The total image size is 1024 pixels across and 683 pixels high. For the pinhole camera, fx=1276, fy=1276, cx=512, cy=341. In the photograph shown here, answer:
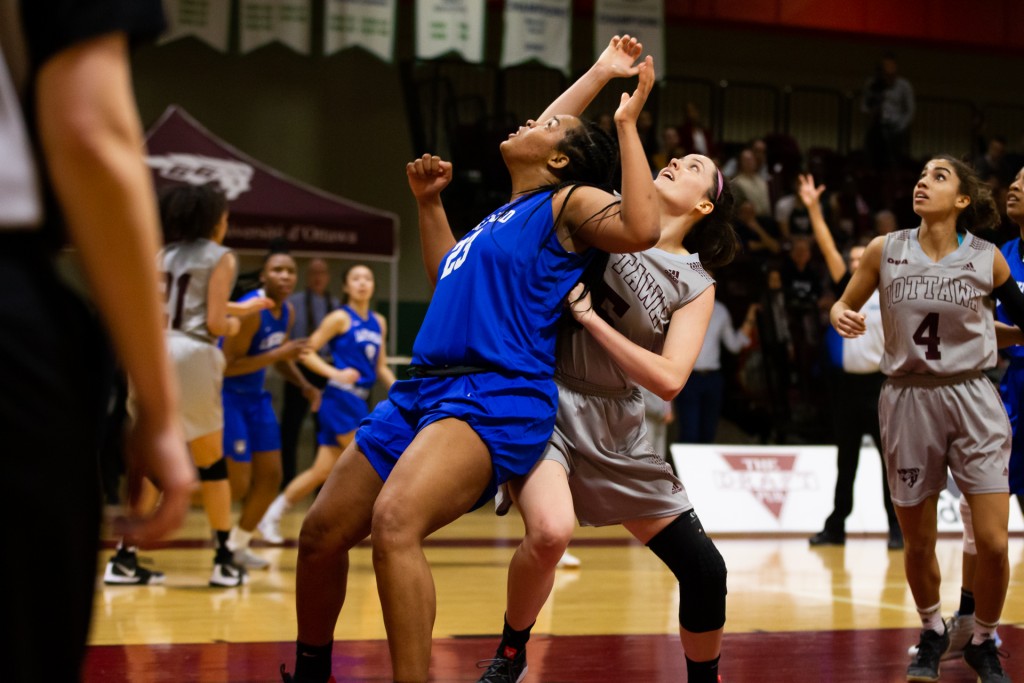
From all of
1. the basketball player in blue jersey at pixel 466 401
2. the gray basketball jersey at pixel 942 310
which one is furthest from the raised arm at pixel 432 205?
the gray basketball jersey at pixel 942 310

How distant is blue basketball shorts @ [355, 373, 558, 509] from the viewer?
112 inches

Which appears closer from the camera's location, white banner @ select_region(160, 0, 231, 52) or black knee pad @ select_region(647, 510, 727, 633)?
black knee pad @ select_region(647, 510, 727, 633)

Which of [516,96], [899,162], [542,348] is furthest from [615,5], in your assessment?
[542,348]

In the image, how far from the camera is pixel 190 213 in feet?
17.9

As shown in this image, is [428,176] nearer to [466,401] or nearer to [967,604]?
[466,401]

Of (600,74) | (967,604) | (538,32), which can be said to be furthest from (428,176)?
(538,32)

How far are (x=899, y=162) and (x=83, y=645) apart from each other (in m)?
14.0

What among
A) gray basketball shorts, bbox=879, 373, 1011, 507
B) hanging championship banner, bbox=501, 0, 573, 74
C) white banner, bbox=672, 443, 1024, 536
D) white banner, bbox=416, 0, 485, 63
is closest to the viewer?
gray basketball shorts, bbox=879, 373, 1011, 507

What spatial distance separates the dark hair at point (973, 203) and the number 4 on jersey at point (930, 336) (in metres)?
0.40

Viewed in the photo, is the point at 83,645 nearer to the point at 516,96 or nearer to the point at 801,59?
the point at 516,96

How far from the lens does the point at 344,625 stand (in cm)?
496

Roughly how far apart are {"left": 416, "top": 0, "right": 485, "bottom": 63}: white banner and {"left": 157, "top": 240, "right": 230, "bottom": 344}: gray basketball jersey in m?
6.84

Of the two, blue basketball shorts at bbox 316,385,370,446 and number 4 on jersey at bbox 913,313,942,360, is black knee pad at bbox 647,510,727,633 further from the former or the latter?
blue basketball shorts at bbox 316,385,370,446

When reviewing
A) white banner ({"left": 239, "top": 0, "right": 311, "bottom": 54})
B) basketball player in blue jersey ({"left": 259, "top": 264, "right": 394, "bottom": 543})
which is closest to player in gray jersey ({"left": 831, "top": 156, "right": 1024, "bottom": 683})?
basketball player in blue jersey ({"left": 259, "top": 264, "right": 394, "bottom": 543})
